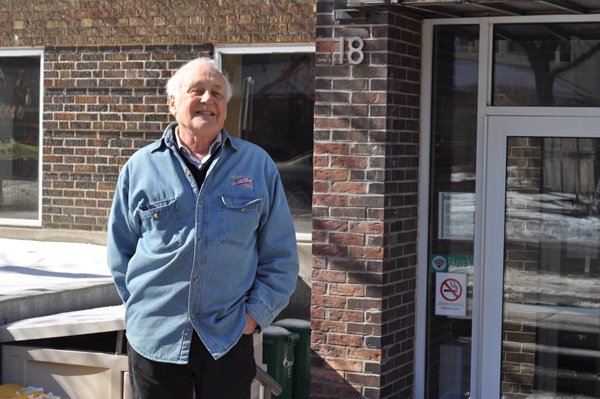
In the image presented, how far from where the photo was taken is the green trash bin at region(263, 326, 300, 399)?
675 cm

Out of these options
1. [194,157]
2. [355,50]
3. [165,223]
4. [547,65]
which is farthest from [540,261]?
[165,223]

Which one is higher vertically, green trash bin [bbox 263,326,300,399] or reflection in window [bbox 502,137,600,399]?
reflection in window [bbox 502,137,600,399]

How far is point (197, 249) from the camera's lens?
11.2 feet

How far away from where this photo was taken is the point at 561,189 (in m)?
5.98

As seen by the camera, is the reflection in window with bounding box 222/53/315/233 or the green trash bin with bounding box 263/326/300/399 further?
the reflection in window with bounding box 222/53/315/233

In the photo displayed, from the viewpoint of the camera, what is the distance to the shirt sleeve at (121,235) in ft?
11.8

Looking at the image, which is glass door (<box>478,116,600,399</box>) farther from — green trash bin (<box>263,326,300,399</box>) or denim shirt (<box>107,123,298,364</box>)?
denim shirt (<box>107,123,298,364</box>)

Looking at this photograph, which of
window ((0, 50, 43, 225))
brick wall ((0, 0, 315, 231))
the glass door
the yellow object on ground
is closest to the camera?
the yellow object on ground

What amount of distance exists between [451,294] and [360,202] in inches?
40.2

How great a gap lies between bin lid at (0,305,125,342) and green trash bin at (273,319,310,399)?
5.87ft

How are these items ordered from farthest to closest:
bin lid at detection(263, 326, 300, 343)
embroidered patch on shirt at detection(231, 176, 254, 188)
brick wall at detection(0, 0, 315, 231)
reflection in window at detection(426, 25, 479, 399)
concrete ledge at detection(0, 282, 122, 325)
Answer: brick wall at detection(0, 0, 315, 231), bin lid at detection(263, 326, 300, 343), reflection in window at detection(426, 25, 479, 399), concrete ledge at detection(0, 282, 122, 325), embroidered patch on shirt at detection(231, 176, 254, 188)

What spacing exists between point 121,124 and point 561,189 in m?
4.40

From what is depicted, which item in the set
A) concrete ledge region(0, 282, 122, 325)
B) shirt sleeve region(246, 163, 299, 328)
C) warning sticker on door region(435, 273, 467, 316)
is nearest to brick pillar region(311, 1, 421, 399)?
warning sticker on door region(435, 273, 467, 316)

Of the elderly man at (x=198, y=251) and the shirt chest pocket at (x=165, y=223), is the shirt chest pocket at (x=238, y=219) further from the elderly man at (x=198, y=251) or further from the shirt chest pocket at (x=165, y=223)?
the shirt chest pocket at (x=165, y=223)
